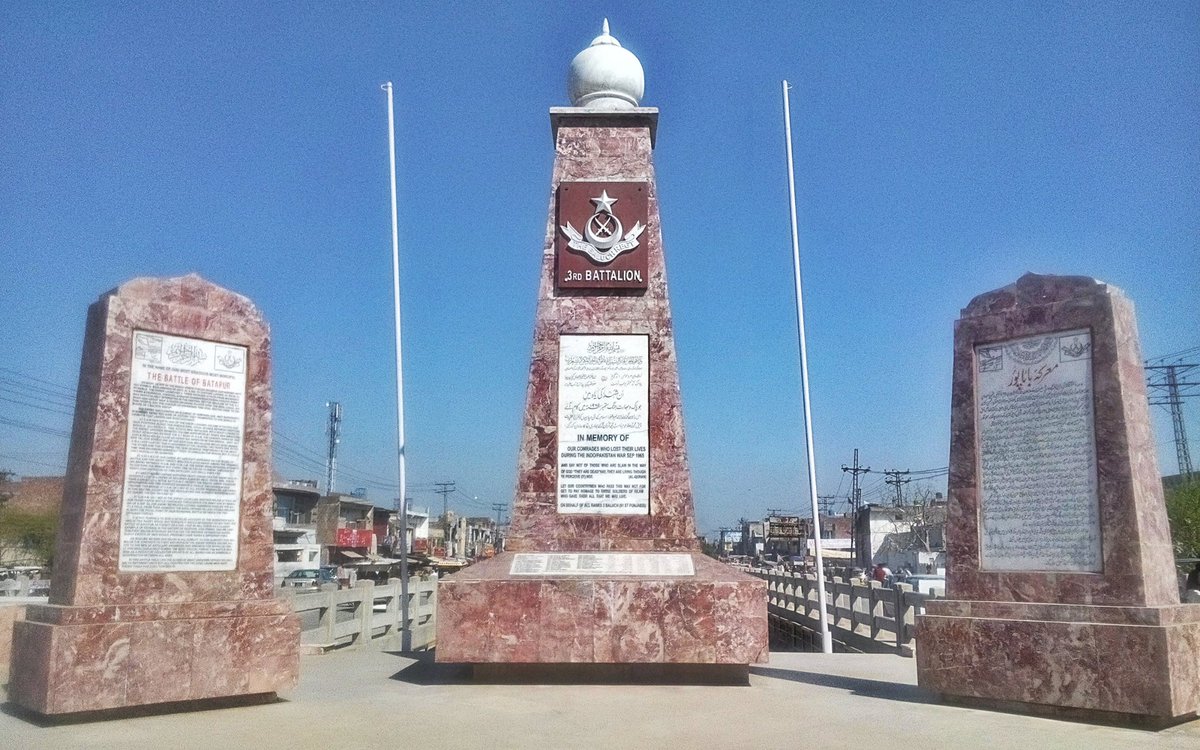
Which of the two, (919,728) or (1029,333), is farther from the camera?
(1029,333)

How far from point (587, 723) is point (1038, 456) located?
4.27 m

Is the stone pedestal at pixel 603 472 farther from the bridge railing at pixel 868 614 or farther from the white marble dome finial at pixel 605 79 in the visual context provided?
the bridge railing at pixel 868 614

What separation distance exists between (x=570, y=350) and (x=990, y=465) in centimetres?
447

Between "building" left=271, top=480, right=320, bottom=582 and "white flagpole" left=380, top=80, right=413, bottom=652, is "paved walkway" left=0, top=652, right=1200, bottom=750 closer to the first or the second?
"white flagpole" left=380, top=80, right=413, bottom=652

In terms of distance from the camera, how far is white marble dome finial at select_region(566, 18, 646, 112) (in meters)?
11.5

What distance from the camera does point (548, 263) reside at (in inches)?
427

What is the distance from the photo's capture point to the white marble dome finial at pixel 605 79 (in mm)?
11539

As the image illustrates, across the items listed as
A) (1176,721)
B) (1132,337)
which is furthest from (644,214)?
(1176,721)

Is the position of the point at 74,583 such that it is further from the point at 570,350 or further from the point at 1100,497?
the point at 1100,497

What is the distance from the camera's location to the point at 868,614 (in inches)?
579

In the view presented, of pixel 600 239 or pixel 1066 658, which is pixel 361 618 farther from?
pixel 1066 658

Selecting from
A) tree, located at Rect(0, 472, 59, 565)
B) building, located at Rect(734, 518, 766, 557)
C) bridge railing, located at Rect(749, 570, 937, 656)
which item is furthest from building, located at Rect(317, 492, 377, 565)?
building, located at Rect(734, 518, 766, 557)

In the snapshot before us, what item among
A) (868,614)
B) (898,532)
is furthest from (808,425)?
(898,532)

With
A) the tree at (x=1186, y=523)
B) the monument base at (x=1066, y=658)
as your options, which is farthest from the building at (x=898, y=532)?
the monument base at (x=1066, y=658)
